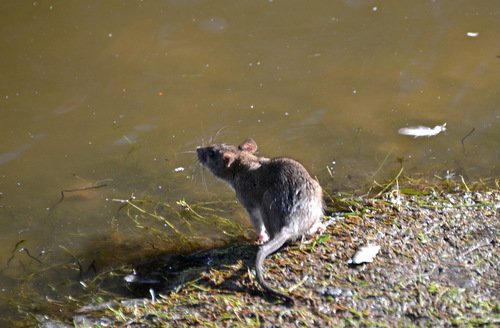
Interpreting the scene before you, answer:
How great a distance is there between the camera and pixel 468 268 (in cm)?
498

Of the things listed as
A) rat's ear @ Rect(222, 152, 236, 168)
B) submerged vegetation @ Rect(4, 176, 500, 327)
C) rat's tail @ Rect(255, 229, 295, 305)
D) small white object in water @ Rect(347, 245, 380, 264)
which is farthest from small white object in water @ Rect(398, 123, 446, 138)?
rat's tail @ Rect(255, 229, 295, 305)

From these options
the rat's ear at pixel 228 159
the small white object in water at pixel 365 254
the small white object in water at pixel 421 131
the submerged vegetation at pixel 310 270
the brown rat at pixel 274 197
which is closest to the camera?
the submerged vegetation at pixel 310 270

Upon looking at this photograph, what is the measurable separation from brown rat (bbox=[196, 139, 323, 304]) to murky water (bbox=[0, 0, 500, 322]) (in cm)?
64

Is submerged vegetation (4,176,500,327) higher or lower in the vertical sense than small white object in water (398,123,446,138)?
higher

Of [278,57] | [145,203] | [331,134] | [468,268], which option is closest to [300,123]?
[331,134]

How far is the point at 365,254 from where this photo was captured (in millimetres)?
5160

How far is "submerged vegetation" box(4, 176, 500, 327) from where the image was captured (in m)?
4.67

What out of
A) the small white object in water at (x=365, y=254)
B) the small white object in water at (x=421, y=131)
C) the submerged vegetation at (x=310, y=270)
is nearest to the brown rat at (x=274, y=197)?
the submerged vegetation at (x=310, y=270)

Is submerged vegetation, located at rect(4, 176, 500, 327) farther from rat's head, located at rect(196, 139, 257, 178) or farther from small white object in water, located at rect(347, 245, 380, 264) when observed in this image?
rat's head, located at rect(196, 139, 257, 178)

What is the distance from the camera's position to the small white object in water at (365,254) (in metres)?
5.11

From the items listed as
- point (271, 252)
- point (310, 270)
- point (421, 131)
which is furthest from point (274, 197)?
point (421, 131)

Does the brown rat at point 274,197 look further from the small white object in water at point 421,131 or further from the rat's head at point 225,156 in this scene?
the small white object in water at point 421,131

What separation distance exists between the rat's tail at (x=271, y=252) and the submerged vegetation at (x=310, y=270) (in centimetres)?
6

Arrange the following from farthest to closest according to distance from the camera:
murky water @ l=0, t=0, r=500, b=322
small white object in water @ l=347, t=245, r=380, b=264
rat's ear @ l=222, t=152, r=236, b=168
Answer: murky water @ l=0, t=0, r=500, b=322, rat's ear @ l=222, t=152, r=236, b=168, small white object in water @ l=347, t=245, r=380, b=264
